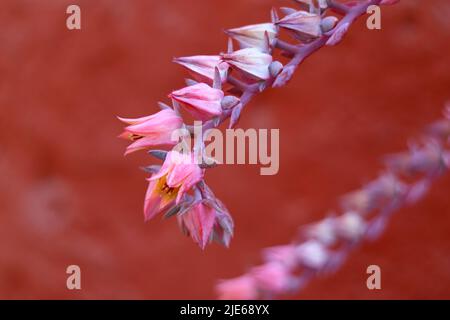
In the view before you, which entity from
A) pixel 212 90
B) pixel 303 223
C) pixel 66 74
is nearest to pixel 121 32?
pixel 66 74

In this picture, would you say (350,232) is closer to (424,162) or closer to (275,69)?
(424,162)

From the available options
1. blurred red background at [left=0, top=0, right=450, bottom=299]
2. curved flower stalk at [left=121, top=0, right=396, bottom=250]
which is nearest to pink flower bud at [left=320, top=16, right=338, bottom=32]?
curved flower stalk at [left=121, top=0, right=396, bottom=250]

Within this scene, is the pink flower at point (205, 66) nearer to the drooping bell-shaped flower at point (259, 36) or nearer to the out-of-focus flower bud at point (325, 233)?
the drooping bell-shaped flower at point (259, 36)

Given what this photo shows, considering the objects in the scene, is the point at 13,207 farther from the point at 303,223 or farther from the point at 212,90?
the point at 212,90

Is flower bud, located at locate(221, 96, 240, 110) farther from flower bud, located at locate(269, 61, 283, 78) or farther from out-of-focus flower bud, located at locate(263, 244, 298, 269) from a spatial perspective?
out-of-focus flower bud, located at locate(263, 244, 298, 269)

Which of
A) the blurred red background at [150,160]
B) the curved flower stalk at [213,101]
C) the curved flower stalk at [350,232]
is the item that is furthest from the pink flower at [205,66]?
the blurred red background at [150,160]

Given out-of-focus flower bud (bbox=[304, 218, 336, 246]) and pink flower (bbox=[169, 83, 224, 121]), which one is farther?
out-of-focus flower bud (bbox=[304, 218, 336, 246])
